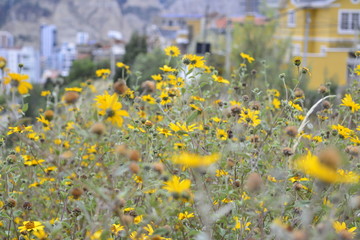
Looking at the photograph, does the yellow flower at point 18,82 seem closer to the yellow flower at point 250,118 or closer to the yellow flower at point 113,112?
the yellow flower at point 113,112

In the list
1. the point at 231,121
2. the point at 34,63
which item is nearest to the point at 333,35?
the point at 231,121

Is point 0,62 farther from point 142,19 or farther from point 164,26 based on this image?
point 142,19

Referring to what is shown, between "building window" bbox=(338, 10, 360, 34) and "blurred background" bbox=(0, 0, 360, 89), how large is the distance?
0.04 metres

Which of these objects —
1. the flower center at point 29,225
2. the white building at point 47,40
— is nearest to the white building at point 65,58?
the white building at point 47,40

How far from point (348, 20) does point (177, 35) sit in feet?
63.3

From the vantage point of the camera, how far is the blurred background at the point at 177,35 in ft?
49.9

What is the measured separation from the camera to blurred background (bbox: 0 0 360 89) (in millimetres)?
15219

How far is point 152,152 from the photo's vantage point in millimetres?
1827

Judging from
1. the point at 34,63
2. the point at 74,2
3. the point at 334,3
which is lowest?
the point at 34,63

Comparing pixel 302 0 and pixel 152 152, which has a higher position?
pixel 302 0

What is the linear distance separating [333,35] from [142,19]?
223 feet

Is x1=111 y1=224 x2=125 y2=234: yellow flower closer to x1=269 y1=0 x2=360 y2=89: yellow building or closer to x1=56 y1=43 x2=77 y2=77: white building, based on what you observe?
x1=269 y1=0 x2=360 y2=89: yellow building

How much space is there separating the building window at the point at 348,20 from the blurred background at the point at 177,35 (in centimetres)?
4

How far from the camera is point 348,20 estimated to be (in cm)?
1734
